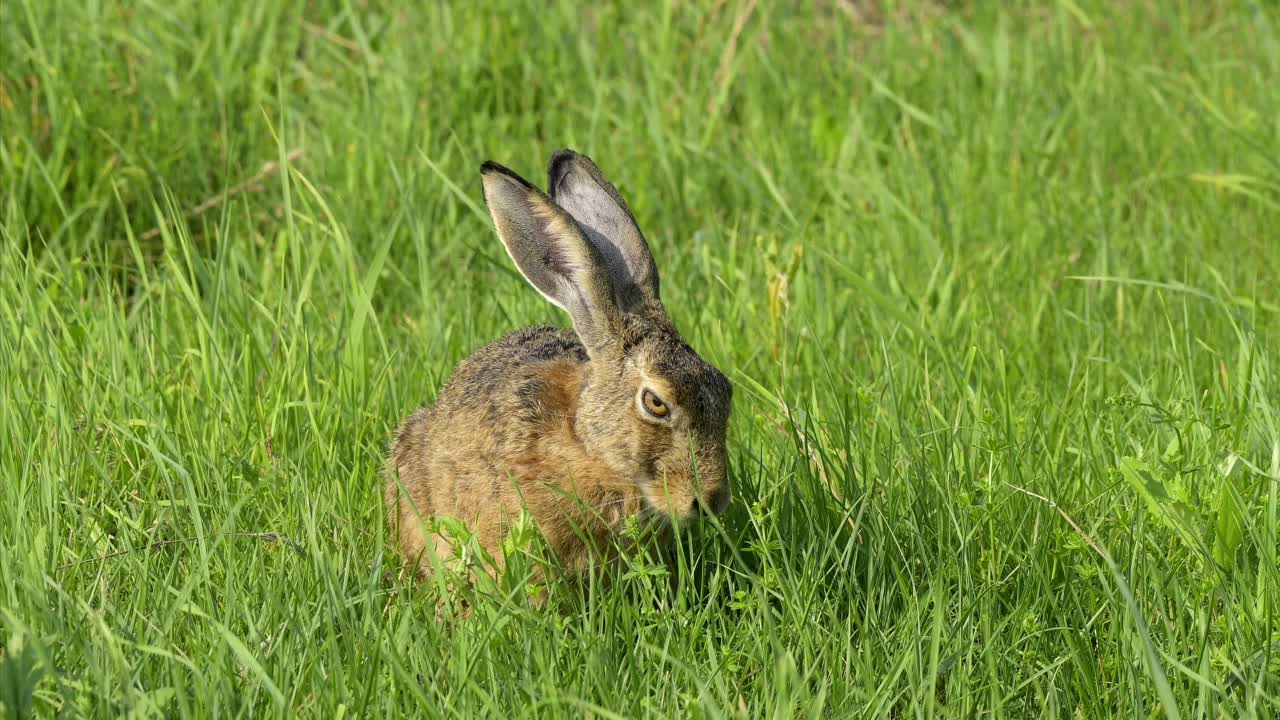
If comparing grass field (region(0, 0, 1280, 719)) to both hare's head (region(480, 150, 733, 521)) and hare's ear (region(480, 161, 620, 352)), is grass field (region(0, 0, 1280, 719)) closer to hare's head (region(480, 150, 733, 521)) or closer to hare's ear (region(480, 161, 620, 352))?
hare's head (region(480, 150, 733, 521))

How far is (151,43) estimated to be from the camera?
255 inches

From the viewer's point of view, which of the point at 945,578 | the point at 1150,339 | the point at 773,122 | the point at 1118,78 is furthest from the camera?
the point at 1118,78

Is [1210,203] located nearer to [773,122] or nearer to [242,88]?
[773,122]

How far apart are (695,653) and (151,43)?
161 inches

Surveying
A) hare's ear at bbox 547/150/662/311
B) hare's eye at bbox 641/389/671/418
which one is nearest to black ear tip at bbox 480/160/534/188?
hare's ear at bbox 547/150/662/311

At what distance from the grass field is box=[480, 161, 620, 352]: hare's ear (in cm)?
43

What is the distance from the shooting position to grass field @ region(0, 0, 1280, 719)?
3.35 metres

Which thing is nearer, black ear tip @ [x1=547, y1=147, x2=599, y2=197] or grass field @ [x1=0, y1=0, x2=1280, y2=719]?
grass field @ [x1=0, y1=0, x2=1280, y2=719]

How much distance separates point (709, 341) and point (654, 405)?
4.37 feet

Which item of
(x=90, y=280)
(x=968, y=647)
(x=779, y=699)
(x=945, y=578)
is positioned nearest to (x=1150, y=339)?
(x=945, y=578)

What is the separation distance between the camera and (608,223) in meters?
4.40

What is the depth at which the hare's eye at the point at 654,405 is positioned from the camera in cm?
394

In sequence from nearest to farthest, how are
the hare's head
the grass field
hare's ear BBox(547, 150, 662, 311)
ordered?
the grass field → the hare's head → hare's ear BBox(547, 150, 662, 311)

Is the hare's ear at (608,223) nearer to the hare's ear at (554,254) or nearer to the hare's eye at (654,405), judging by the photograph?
the hare's ear at (554,254)
